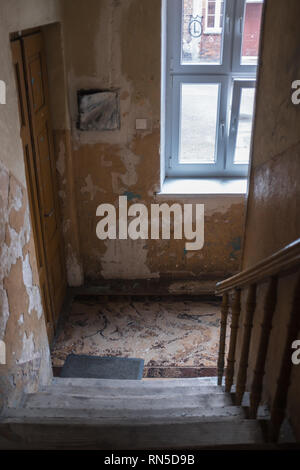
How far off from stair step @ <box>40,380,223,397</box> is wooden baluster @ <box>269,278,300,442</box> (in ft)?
3.43

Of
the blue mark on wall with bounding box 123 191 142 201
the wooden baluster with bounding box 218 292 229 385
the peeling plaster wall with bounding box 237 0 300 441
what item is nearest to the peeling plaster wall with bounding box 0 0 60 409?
the wooden baluster with bounding box 218 292 229 385

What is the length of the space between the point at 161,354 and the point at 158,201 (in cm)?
154

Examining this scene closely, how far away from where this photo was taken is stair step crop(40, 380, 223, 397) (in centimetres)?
285

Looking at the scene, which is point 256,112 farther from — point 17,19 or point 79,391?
point 79,391

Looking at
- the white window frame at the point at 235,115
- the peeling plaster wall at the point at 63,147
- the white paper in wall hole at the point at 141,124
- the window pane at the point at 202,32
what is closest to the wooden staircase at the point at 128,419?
the peeling plaster wall at the point at 63,147

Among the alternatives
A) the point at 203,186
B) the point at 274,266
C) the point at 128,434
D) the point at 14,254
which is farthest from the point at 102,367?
the point at 274,266

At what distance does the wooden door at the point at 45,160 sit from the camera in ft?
11.4

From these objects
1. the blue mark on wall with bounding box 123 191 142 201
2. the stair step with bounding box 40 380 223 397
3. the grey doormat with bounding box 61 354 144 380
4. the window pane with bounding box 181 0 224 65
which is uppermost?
the window pane with bounding box 181 0 224 65

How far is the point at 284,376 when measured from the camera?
66.8 inches

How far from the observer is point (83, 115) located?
14.0 feet

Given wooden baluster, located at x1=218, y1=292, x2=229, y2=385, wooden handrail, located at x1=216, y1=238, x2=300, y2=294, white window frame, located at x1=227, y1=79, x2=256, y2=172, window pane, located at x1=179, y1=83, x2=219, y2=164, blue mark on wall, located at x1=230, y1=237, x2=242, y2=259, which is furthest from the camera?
blue mark on wall, located at x1=230, y1=237, x2=242, y2=259

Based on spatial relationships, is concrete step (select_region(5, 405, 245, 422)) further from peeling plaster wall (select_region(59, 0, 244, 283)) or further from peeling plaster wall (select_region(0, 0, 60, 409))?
peeling plaster wall (select_region(59, 0, 244, 283))

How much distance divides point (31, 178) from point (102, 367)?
167 centimetres

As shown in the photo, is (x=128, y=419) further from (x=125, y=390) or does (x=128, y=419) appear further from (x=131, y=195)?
(x=131, y=195)
